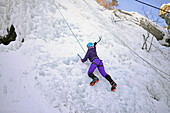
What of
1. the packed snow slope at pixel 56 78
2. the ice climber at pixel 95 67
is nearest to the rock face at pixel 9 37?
the packed snow slope at pixel 56 78

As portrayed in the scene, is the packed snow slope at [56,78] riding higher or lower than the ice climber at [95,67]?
lower

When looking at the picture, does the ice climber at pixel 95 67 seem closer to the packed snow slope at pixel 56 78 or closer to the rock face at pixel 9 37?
the packed snow slope at pixel 56 78

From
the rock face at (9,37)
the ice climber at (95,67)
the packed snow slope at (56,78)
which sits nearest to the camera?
the packed snow slope at (56,78)

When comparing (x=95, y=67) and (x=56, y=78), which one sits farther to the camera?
(x=95, y=67)

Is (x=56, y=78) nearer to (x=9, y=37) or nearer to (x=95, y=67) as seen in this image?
(x=95, y=67)

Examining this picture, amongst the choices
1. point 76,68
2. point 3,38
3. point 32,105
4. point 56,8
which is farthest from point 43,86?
point 56,8

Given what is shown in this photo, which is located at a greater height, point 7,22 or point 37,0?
point 37,0

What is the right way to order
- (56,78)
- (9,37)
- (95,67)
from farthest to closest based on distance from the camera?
(9,37) → (95,67) → (56,78)

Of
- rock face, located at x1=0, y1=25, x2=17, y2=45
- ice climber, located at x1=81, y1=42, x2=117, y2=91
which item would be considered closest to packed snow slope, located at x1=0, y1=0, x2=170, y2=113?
rock face, located at x1=0, y1=25, x2=17, y2=45

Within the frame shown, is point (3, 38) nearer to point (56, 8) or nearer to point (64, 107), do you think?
point (64, 107)

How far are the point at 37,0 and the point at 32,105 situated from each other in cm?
562

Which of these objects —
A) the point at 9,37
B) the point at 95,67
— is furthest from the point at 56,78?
the point at 9,37

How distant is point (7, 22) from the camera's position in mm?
3635

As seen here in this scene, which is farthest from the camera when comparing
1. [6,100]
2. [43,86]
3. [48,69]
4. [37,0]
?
[37,0]
